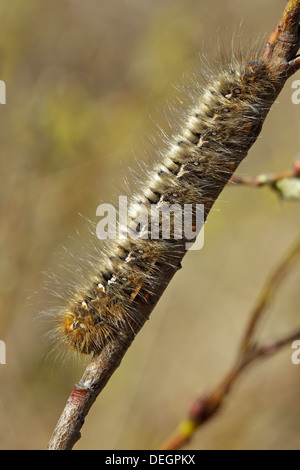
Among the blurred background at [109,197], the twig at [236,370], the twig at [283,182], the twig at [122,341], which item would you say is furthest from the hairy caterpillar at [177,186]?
the blurred background at [109,197]

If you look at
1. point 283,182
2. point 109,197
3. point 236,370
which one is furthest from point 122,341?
point 109,197

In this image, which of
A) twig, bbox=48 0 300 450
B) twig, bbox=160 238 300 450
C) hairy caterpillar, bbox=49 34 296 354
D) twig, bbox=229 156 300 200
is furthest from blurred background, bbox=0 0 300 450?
twig, bbox=160 238 300 450

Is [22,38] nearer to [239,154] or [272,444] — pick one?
[239,154]

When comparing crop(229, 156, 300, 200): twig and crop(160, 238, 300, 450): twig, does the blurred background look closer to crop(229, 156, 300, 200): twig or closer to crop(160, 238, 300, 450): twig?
crop(229, 156, 300, 200): twig

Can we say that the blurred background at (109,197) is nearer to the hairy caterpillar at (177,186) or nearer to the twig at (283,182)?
the hairy caterpillar at (177,186)

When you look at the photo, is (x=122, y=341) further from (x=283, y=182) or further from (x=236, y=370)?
(x=236, y=370)
